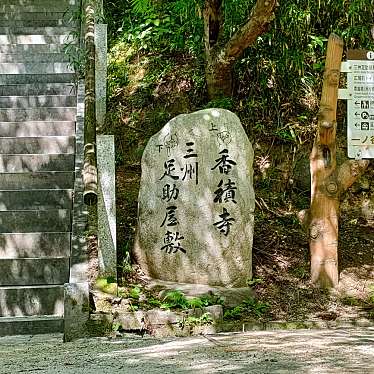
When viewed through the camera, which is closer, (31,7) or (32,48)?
(32,48)

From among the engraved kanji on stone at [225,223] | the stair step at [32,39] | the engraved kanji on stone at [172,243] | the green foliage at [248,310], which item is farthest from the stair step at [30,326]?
the stair step at [32,39]

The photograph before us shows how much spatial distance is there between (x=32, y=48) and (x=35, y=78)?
1.10m

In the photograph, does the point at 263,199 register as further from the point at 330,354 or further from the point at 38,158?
the point at 330,354

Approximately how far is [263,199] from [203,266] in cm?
207

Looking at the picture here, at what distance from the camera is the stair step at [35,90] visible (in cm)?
811

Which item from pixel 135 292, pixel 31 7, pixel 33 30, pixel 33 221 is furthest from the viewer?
pixel 31 7

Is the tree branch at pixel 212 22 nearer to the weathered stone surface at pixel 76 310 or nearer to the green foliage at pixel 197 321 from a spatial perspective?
the green foliage at pixel 197 321

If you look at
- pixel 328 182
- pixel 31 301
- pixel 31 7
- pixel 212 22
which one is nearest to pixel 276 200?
pixel 328 182

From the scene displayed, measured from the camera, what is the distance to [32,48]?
9.38m

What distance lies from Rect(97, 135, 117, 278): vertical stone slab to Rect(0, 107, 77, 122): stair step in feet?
7.75

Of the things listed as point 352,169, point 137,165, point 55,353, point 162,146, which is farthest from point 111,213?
point 137,165

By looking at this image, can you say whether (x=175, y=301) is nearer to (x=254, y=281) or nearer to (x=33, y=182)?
(x=254, y=281)

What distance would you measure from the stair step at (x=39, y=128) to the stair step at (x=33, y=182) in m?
0.96

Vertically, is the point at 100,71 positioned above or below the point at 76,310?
above
